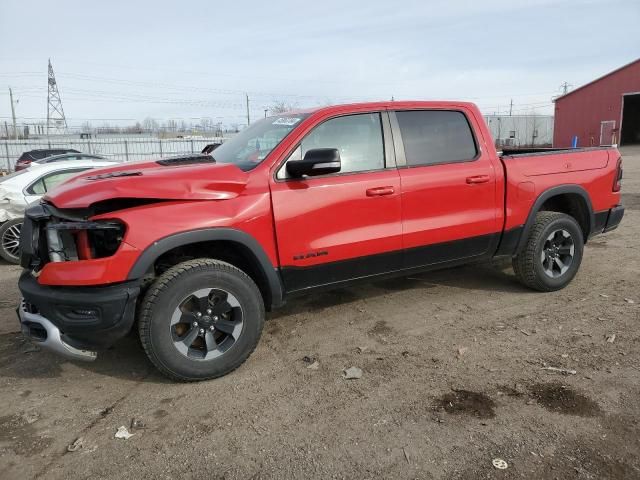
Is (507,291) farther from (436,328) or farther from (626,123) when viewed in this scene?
(626,123)

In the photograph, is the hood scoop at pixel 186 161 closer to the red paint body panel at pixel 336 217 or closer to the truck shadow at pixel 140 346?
the red paint body panel at pixel 336 217

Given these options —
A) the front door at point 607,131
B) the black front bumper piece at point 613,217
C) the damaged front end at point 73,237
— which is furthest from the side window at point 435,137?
the front door at point 607,131

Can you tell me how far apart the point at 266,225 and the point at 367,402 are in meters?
1.37

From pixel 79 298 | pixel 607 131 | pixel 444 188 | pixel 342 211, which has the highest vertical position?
pixel 607 131

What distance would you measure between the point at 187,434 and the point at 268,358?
3.36 feet

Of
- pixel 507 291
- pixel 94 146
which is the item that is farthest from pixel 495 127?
pixel 507 291

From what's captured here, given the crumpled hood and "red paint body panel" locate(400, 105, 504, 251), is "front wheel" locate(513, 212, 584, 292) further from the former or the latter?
the crumpled hood

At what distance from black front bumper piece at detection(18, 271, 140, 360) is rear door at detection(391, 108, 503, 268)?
2195mm

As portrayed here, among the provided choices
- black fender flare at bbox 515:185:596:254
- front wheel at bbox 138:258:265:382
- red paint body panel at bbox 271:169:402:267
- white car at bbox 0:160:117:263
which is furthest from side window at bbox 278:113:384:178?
white car at bbox 0:160:117:263

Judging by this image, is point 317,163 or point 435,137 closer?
point 317,163

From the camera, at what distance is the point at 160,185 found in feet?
10.5

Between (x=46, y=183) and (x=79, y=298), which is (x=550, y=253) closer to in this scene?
(x=79, y=298)

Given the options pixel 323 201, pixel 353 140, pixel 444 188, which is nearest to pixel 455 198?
pixel 444 188

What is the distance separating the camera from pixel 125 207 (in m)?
3.14
